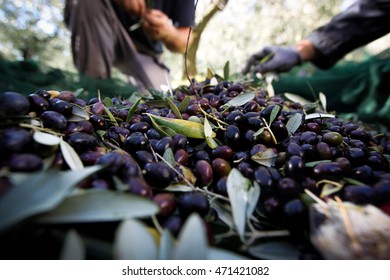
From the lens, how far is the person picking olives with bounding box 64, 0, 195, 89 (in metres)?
2.33

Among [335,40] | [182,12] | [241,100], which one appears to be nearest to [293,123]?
[241,100]

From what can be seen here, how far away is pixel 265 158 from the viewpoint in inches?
20.6

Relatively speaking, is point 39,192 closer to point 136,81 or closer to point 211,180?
point 211,180

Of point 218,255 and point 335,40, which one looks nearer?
point 218,255

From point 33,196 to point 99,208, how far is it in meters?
0.07

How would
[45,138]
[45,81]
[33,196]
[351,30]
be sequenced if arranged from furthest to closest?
[351,30]
[45,81]
[45,138]
[33,196]

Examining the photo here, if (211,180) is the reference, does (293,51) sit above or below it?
above

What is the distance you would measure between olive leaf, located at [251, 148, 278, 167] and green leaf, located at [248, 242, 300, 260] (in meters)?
0.17

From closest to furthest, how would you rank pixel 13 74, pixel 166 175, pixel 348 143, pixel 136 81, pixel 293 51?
pixel 166 175 → pixel 348 143 → pixel 13 74 → pixel 293 51 → pixel 136 81

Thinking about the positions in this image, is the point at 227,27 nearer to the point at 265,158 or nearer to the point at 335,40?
the point at 335,40

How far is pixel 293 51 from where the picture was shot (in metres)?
1.88

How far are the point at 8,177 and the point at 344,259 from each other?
1.42 ft
